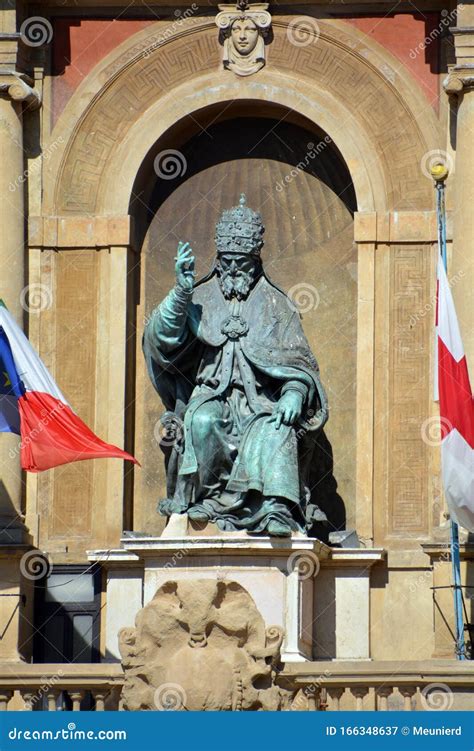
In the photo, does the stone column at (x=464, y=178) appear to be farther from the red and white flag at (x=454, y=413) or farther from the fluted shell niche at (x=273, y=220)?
the fluted shell niche at (x=273, y=220)

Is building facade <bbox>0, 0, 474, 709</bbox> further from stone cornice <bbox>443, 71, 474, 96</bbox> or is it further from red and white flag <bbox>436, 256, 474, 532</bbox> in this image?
red and white flag <bbox>436, 256, 474, 532</bbox>

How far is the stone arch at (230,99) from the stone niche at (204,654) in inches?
153

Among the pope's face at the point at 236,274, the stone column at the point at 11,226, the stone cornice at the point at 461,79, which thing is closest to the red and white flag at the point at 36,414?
the stone column at the point at 11,226

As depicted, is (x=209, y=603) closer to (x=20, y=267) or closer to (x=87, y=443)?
(x=87, y=443)

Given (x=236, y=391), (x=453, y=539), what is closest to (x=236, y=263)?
(x=236, y=391)

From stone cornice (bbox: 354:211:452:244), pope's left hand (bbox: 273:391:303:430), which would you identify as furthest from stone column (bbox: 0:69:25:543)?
stone cornice (bbox: 354:211:452:244)

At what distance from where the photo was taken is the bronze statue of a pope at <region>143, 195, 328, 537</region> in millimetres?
13953

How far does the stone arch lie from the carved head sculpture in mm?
73

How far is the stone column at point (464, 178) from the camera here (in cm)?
1463

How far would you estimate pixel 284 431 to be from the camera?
14.0m

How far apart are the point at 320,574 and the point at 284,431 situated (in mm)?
964

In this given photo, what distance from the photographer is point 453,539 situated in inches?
547
